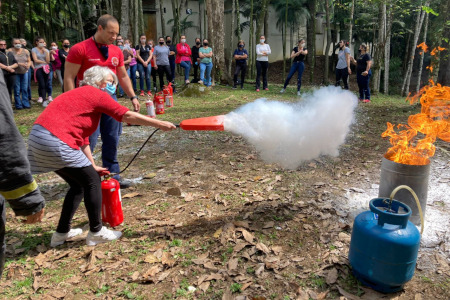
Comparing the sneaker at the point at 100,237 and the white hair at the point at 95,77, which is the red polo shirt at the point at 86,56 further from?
the sneaker at the point at 100,237

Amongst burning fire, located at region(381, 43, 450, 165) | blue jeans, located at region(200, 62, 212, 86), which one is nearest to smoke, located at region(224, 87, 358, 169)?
burning fire, located at region(381, 43, 450, 165)

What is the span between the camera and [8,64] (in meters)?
10.8

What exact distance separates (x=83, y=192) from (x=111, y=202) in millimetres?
542

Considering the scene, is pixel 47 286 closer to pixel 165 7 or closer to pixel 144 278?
pixel 144 278

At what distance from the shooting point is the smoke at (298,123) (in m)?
4.68

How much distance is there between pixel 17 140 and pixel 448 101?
21.4ft

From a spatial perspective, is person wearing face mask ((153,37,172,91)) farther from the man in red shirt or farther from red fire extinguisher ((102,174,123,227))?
red fire extinguisher ((102,174,123,227))

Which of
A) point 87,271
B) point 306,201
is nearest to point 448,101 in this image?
point 306,201

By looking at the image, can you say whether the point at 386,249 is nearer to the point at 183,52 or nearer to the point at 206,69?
the point at 183,52

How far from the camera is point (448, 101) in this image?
5766 mm

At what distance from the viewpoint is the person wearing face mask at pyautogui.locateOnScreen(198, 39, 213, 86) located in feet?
48.9

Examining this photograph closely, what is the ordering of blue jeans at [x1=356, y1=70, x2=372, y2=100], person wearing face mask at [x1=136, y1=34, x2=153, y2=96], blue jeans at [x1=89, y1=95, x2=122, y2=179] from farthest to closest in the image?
person wearing face mask at [x1=136, y1=34, x2=153, y2=96] < blue jeans at [x1=356, y1=70, x2=372, y2=100] < blue jeans at [x1=89, y1=95, x2=122, y2=179]

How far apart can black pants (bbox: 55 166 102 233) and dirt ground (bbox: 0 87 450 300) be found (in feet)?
1.13

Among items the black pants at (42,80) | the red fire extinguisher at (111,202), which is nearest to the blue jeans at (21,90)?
the black pants at (42,80)
